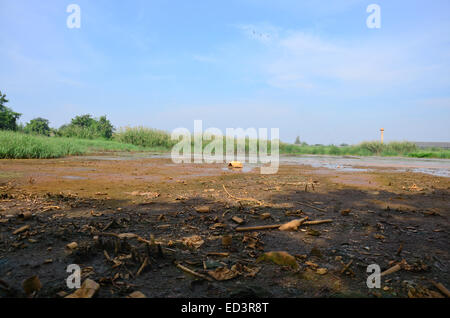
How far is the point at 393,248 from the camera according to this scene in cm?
238

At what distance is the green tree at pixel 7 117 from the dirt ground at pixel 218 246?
102 ft

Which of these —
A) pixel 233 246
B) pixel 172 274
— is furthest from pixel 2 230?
pixel 233 246

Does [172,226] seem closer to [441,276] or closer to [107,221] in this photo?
[107,221]

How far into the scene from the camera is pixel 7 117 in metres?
28.5

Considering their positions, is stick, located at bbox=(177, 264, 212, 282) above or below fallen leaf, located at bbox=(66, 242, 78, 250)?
below

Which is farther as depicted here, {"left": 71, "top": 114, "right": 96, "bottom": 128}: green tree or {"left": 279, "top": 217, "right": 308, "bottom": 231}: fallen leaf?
{"left": 71, "top": 114, "right": 96, "bottom": 128}: green tree

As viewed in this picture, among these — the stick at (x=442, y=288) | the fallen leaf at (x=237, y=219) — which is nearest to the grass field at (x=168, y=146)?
the fallen leaf at (x=237, y=219)

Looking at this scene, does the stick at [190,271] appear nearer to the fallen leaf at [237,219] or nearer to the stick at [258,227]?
the stick at [258,227]

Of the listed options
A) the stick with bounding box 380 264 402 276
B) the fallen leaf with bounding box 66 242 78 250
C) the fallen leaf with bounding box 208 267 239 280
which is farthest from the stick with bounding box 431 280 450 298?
the fallen leaf with bounding box 66 242 78 250

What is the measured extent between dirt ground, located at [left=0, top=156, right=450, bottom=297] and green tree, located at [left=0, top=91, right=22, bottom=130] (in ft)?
102

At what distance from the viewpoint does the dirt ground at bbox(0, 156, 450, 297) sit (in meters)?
1.70

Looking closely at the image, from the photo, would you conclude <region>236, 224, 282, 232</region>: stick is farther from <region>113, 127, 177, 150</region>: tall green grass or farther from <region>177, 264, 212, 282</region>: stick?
<region>113, 127, 177, 150</region>: tall green grass

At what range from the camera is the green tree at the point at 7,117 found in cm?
2804
